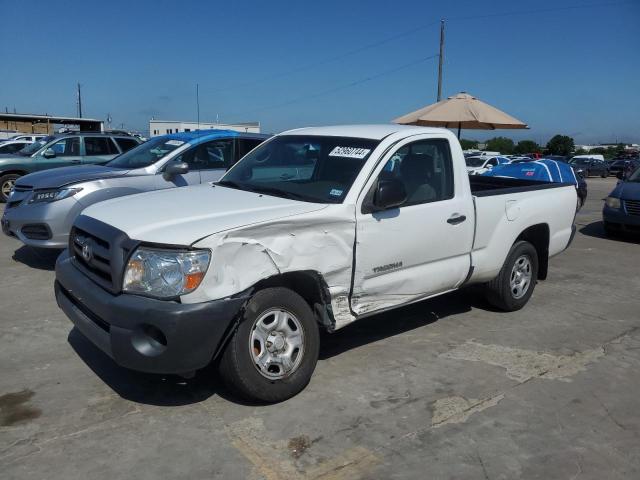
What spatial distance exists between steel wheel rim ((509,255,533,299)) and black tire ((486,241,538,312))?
16mm

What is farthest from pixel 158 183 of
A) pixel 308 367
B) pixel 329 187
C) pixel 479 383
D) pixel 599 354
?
pixel 599 354

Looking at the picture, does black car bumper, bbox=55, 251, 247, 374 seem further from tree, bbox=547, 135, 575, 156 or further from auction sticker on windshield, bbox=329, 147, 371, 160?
tree, bbox=547, 135, 575, 156

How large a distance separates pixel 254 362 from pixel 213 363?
394mm

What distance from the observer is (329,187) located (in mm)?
4199

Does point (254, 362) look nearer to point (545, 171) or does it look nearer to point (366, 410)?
point (366, 410)

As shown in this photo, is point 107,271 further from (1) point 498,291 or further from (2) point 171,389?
(1) point 498,291

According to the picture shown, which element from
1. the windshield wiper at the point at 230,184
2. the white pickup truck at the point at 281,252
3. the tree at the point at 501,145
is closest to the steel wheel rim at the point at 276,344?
the white pickup truck at the point at 281,252

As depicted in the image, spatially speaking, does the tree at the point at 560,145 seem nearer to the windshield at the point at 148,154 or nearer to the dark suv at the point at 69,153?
the dark suv at the point at 69,153

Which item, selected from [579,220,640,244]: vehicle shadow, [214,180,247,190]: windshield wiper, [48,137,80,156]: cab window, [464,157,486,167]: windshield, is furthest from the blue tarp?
[464,157,486,167]: windshield

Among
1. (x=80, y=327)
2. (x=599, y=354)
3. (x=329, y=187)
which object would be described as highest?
(x=329, y=187)

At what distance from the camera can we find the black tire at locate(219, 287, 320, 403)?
11.3 feet

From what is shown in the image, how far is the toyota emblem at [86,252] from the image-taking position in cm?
378

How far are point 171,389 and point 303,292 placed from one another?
1.12 metres

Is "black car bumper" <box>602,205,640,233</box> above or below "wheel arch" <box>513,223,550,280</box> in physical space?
below
